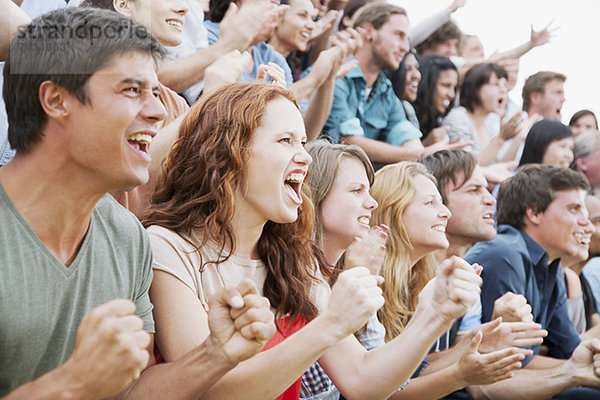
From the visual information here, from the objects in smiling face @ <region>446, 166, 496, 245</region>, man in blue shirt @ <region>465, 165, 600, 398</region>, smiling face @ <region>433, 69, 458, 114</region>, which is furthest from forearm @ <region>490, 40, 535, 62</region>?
smiling face @ <region>446, 166, 496, 245</region>

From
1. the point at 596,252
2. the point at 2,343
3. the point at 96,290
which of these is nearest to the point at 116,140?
the point at 96,290

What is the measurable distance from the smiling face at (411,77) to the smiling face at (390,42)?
46cm

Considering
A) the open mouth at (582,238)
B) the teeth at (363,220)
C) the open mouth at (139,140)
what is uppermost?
the open mouth at (139,140)

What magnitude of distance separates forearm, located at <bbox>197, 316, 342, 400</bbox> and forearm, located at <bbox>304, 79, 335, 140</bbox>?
6.99 feet

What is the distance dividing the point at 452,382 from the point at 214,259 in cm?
108

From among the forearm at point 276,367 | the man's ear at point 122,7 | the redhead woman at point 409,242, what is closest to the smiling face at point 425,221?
the redhead woman at point 409,242

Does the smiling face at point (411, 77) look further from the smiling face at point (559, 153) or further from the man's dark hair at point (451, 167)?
the man's dark hair at point (451, 167)

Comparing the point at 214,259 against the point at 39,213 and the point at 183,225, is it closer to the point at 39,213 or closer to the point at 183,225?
the point at 183,225

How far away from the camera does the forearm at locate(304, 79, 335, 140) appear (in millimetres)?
3652

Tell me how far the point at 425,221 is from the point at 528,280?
2.96 feet

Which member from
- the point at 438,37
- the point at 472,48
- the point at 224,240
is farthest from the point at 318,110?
the point at 472,48

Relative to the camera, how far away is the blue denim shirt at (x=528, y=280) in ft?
11.2

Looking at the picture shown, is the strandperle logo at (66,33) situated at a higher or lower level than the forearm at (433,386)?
higher

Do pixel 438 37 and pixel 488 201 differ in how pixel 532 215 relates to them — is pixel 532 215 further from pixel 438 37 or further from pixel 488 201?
pixel 438 37
